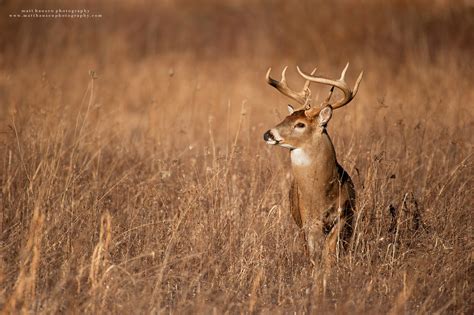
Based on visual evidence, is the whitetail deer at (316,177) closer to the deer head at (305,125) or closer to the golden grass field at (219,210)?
the deer head at (305,125)

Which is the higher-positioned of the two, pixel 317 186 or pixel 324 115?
pixel 324 115

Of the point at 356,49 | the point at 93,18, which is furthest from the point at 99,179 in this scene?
the point at 93,18

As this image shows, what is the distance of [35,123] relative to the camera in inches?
305

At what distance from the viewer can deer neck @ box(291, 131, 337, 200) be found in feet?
20.0

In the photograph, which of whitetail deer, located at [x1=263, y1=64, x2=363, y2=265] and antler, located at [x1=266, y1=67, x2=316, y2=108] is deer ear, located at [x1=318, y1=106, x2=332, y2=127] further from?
antler, located at [x1=266, y1=67, x2=316, y2=108]

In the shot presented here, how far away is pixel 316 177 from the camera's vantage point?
19.9ft

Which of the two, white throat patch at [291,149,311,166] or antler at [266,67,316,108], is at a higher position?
antler at [266,67,316,108]

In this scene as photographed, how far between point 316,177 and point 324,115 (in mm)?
476

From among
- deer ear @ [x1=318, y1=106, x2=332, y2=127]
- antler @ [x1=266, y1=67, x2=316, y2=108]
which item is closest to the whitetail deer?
deer ear @ [x1=318, y1=106, x2=332, y2=127]

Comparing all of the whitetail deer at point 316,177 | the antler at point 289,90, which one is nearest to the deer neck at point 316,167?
the whitetail deer at point 316,177

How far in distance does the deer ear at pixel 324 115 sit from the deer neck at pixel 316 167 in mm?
95

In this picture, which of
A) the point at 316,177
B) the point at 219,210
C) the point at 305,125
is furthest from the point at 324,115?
the point at 219,210

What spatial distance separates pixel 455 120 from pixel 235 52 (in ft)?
28.5

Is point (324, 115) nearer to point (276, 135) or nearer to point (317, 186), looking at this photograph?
point (276, 135)
